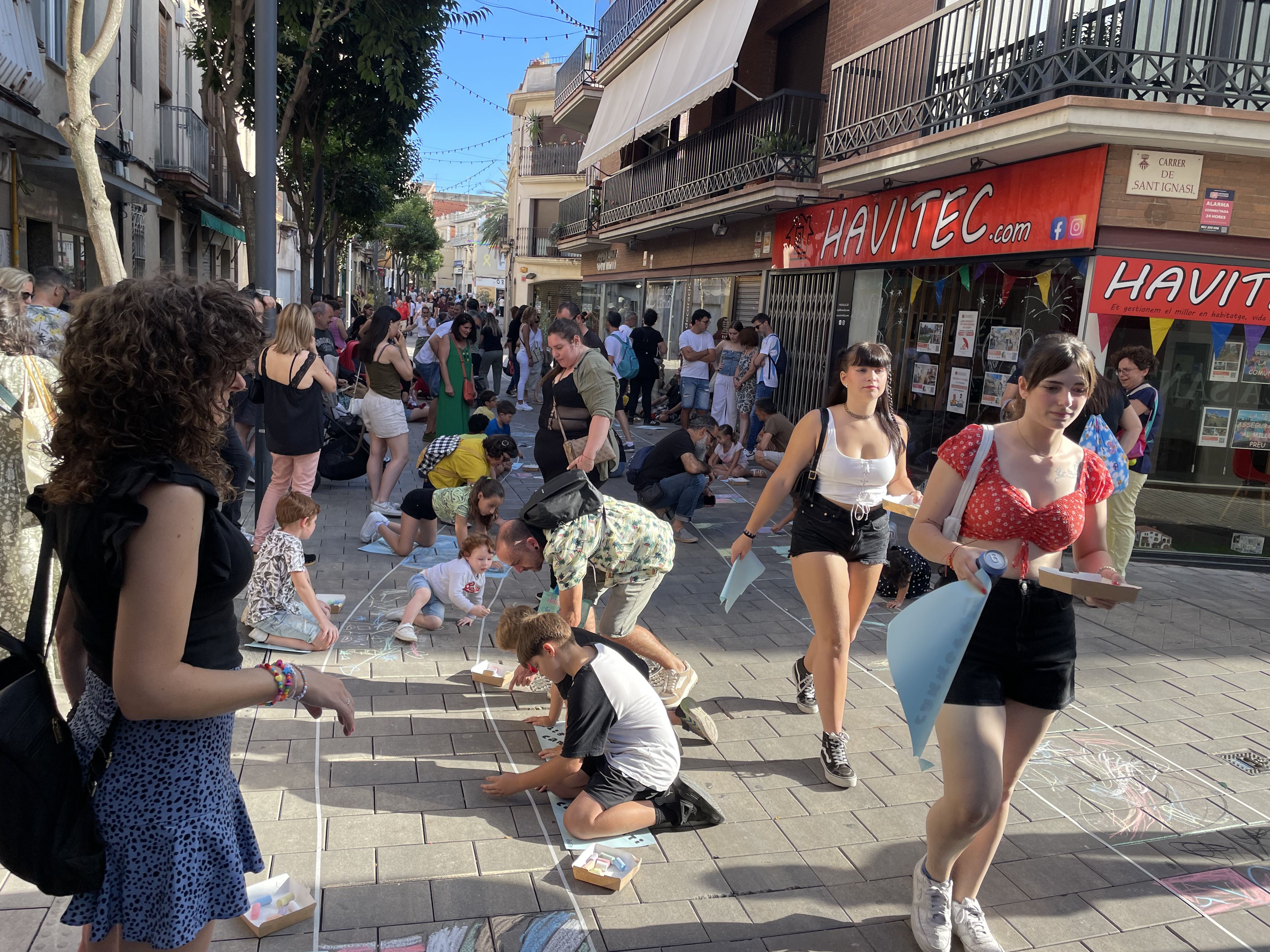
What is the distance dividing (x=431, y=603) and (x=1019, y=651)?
3.74 meters

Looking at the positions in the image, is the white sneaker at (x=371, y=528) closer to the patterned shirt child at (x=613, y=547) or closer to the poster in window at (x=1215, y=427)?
the patterned shirt child at (x=613, y=547)

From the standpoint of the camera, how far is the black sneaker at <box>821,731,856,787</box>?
3.96 meters

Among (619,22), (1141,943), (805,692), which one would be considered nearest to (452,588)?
(805,692)

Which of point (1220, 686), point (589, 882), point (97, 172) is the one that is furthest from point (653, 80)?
point (589, 882)

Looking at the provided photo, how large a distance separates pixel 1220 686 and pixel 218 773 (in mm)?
5555

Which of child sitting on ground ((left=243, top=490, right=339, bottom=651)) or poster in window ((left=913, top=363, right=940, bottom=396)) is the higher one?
poster in window ((left=913, top=363, right=940, bottom=396))

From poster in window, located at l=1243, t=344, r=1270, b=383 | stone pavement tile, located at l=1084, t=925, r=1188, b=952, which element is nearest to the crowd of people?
stone pavement tile, located at l=1084, t=925, r=1188, b=952

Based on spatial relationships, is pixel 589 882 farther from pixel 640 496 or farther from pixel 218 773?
pixel 640 496

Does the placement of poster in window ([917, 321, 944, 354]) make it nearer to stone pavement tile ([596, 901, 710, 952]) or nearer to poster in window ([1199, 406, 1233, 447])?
poster in window ([1199, 406, 1233, 447])

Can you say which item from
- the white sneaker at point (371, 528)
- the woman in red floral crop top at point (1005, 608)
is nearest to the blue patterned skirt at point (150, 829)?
the woman in red floral crop top at point (1005, 608)

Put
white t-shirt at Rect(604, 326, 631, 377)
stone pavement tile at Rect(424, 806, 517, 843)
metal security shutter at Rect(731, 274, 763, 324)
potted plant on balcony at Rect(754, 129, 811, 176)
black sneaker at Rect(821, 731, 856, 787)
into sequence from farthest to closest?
metal security shutter at Rect(731, 274, 763, 324), white t-shirt at Rect(604, 326, 631, 377), potted plant on balcony at Rect(754, 129, 811, 176), black sneaker at Rect(821, 731, 856, 787), stone pavement tile at Rect(424, 806, 517, 843)

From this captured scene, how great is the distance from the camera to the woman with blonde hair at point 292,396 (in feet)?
21.6

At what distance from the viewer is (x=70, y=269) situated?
14.3 m

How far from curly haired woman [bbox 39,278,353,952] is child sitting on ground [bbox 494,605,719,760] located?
1.78 m
